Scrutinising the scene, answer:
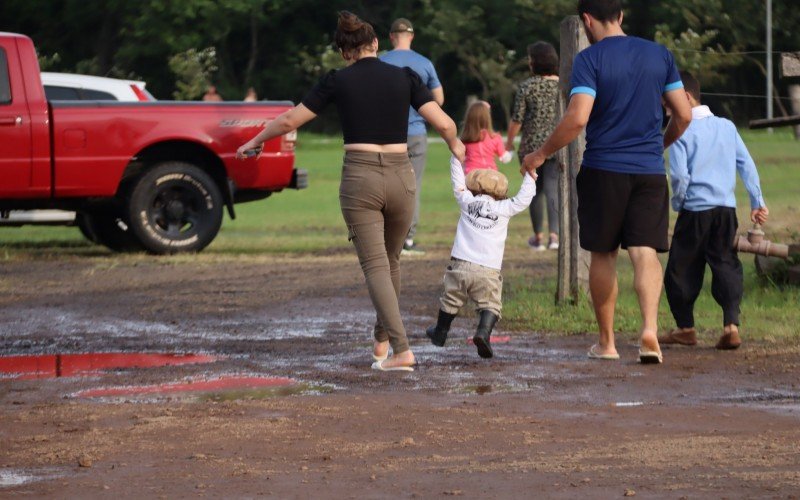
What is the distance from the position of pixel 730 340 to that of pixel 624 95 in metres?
1.59

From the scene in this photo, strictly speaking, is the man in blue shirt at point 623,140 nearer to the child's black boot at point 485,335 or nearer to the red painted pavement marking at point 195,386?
the child's black boot at point 485,335

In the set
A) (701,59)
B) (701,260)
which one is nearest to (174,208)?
(701,260)

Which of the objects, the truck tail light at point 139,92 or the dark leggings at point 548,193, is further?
the truck tail light at point 139,92

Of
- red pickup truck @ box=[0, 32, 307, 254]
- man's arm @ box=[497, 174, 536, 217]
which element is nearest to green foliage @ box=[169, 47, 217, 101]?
red pickup truck @ box=[0, 32, 307, 254]

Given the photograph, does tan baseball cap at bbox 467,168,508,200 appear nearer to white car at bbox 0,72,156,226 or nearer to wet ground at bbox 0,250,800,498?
wet ground at bbox 0,250,800,498

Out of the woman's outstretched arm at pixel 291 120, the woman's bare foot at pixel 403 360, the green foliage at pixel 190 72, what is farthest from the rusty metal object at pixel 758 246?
the green foliage at pixel 190 72

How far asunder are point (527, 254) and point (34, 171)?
454 centimetres

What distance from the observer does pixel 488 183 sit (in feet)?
30.5

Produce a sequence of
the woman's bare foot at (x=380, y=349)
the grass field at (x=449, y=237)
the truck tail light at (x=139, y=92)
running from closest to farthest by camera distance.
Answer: the woman's bare foot at (x=380, y=349)
the grass field at (x=449, y=237)
the truck tail light at (x=139, y=92)

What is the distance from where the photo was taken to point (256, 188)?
16.3 metres

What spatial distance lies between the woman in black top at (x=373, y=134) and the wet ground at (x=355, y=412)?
565mm

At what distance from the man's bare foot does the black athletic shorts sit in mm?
788

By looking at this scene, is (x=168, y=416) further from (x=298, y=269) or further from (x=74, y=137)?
(x=74, y=137)

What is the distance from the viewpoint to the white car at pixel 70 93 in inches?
652
